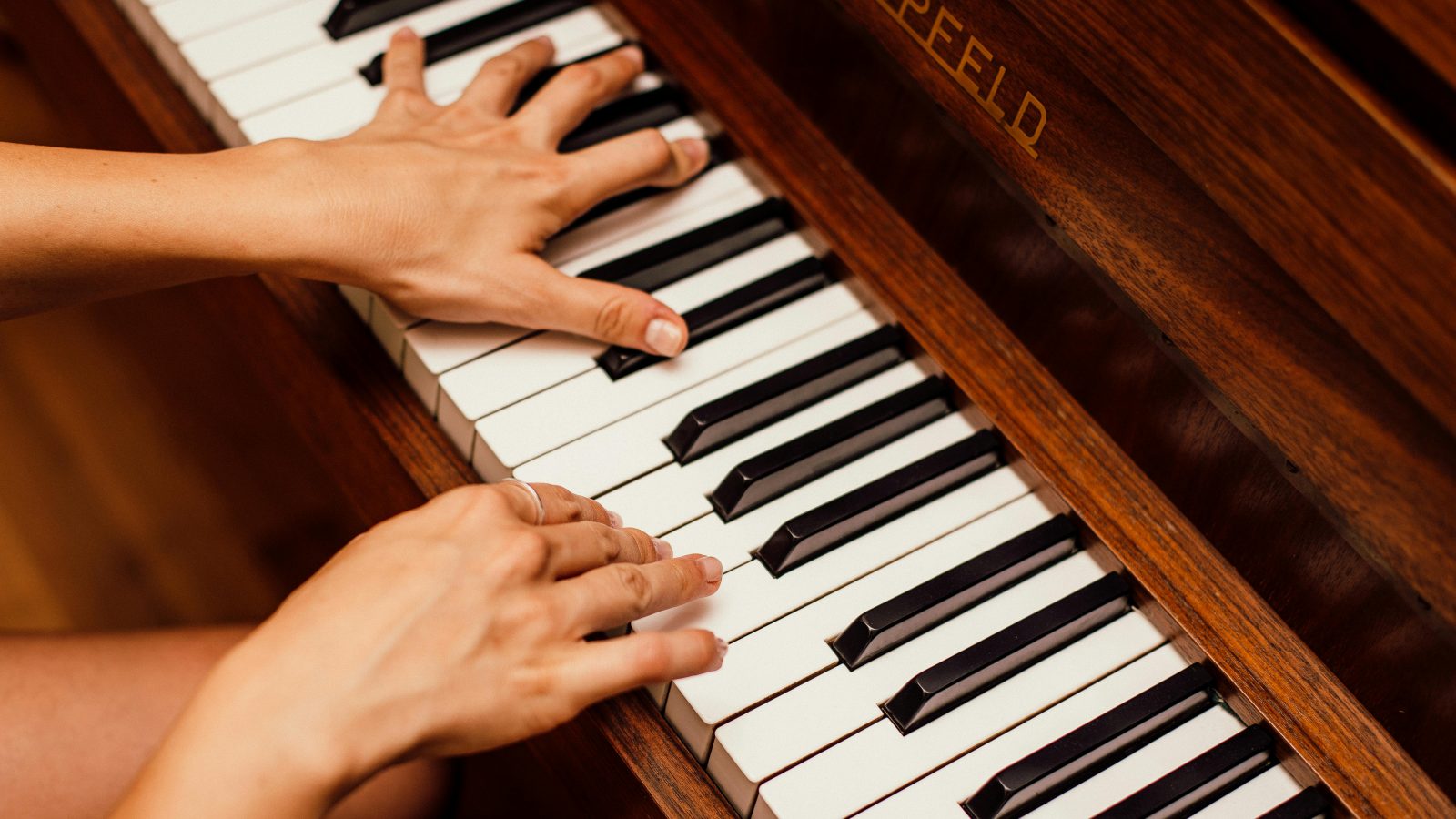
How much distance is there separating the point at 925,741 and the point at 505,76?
90 cm

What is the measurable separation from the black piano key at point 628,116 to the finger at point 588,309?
239mm

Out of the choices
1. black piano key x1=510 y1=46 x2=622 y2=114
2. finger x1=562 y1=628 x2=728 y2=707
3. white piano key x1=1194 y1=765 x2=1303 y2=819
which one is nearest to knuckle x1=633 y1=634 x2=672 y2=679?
finger x1=562 y1=628 x2=728 y2=707

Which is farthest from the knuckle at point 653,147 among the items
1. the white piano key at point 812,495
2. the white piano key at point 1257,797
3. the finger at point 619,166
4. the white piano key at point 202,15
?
the white piano key at point 1257,797

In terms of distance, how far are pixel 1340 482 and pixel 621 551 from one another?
26.5 inches

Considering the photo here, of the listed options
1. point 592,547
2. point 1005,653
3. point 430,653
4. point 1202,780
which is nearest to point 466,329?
point 592,547

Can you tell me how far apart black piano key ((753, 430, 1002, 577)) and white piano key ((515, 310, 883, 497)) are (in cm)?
16

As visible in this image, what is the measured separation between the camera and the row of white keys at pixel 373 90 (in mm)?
1503

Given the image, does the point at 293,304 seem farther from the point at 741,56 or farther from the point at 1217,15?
the point at 1217,15

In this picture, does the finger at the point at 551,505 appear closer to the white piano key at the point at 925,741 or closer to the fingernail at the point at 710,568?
the fingernail at the point at 710,568

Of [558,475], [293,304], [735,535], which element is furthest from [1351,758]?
[293,304]

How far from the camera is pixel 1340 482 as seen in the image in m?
1.15

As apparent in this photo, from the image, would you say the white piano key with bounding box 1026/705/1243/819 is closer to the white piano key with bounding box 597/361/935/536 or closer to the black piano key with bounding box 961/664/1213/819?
the black piano key with bounding box 961/664/1213/819

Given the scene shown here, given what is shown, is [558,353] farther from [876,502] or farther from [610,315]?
[876,502]

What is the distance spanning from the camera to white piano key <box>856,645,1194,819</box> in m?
1.17
